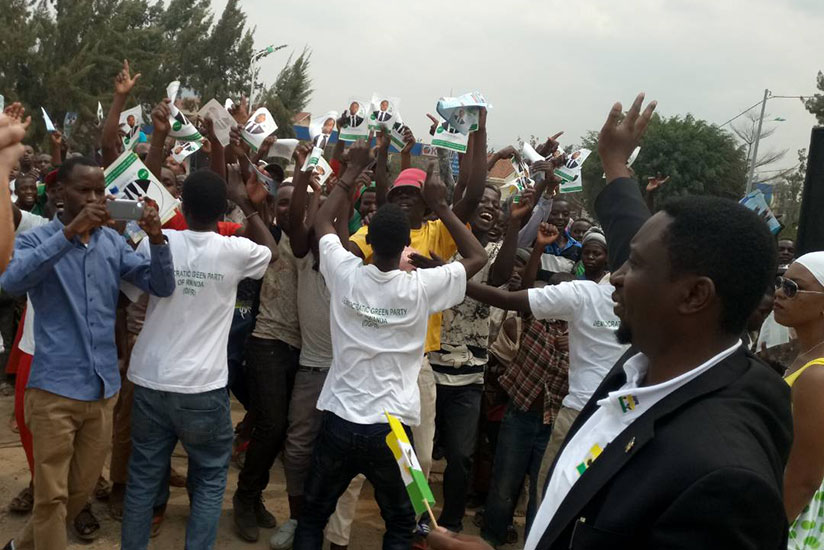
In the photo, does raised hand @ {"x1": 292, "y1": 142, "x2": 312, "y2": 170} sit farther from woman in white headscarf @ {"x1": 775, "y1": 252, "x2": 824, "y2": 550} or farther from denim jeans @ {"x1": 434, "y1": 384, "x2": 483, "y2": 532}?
woman in white headscarf @ {"x1": 775, "y1": 252, "x2": 824, "y2": 550}

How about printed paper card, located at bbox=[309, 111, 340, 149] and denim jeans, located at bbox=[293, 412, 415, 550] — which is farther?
printed paper card, located at bbox=[309, 111, 340, 149]

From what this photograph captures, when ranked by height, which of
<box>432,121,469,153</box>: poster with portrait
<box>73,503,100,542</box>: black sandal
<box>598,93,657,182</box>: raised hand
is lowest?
<box>73,503,100,542</box>: black sandal

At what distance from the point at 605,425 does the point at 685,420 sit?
28cm

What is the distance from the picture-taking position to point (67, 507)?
→ 12.1 ft

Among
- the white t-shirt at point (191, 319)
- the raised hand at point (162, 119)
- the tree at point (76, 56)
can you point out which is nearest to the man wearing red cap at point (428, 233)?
the white t-shirt at point (191, 319)

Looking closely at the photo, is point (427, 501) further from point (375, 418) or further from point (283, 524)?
point (283, 524)

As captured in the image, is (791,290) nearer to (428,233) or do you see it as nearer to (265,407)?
(428,233)

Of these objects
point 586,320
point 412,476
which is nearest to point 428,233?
point 586,320

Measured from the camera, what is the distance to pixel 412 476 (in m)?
1.98

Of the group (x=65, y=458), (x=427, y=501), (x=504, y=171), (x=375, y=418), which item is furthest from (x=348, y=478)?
(x=504, y=171)

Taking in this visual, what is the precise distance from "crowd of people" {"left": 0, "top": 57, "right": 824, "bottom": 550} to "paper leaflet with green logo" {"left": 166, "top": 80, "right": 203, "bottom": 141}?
0.15 m

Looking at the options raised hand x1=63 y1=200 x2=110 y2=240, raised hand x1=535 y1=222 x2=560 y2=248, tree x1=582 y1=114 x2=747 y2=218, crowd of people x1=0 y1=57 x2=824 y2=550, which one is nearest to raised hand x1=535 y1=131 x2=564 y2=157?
crowd of people x1=0 y1=57 x2=824 y2=550

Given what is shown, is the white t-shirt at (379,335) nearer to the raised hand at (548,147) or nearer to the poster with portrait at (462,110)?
the poster with portrait at (462,110)

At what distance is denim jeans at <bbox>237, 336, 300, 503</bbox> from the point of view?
4570 mm
